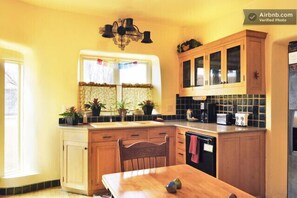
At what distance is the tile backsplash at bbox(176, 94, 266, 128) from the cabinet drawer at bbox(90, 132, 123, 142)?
4.86ft

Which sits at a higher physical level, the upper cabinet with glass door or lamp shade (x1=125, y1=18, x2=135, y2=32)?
lamp shade (x1=125, y1=18, x2=135, y2=32)

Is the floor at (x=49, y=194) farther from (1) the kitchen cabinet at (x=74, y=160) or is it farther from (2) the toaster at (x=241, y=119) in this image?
(2) the toaster at (x=241, y=119)

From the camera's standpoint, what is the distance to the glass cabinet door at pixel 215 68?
10.9ft

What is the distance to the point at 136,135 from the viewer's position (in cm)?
338

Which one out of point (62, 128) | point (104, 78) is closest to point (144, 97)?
point (104, 78)

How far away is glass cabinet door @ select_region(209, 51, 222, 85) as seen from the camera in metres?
3.31

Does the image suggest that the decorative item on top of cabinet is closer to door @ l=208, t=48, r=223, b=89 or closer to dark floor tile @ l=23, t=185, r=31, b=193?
door @ l=208, t=48, r=223, b=89

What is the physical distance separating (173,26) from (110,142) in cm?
238

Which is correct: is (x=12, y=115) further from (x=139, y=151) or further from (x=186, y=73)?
(x=186, y=73)

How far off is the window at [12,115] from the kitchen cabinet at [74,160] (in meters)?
0.78

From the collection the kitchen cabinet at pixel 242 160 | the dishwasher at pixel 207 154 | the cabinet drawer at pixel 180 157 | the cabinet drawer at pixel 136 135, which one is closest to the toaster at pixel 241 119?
the kitchen cabinet at pixel 242 160

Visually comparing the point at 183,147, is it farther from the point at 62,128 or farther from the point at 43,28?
the point at 43,28

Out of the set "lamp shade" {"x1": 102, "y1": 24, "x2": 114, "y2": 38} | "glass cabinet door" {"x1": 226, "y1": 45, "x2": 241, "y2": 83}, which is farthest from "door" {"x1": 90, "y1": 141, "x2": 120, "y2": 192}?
"glass cabinet door" {"x1": 226, "y1": 45, "x2": 241, "y2": 83}

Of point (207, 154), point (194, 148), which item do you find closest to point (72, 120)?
point (194, 148)
